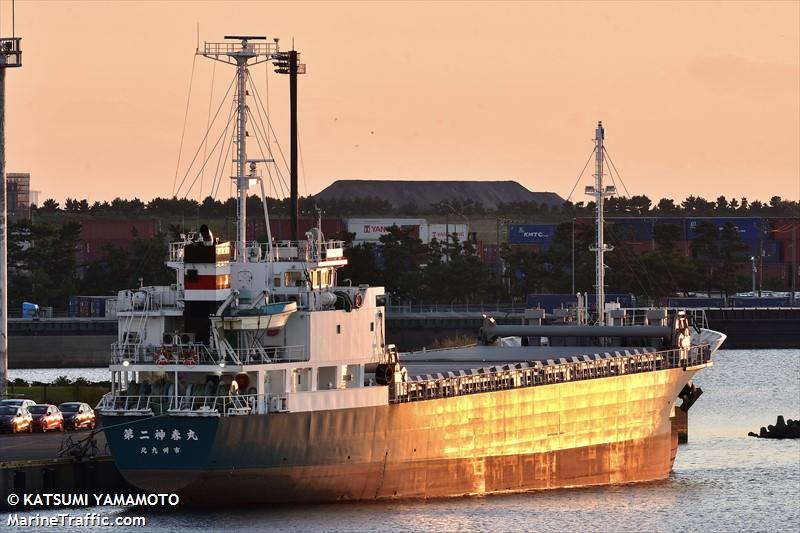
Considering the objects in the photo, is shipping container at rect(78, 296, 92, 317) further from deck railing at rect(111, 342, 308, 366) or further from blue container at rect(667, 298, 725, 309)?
deck railing at rect(111, 342, 308, 366)

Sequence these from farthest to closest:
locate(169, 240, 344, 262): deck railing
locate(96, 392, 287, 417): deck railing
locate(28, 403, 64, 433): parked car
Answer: locate(28, 403, 64, 433): parked car, locate(169, 240, 344, 262): deck railing, locate(96, 392, 287, 417): deck railing

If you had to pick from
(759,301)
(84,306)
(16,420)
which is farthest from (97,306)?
(16,420)

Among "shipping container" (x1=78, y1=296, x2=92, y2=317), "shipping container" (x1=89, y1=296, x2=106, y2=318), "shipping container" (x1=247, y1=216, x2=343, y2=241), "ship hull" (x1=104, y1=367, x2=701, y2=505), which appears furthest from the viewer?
"shipping container" (x1=247, y1=216, x2=343, y2=241)

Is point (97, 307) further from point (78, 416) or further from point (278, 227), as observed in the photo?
point (78, 416)

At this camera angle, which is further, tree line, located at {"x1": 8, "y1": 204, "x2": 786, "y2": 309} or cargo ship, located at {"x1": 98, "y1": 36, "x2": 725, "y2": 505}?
tree line, located at {"x1": 8, "y1": 204, "x2": 786, "y2": 309}

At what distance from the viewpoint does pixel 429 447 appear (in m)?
63.0

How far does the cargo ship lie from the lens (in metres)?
56.9

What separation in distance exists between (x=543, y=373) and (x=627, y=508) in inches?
276

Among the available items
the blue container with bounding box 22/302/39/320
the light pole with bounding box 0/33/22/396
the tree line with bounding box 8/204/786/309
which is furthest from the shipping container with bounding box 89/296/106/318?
the light pole with bounding box 0/33/22/396

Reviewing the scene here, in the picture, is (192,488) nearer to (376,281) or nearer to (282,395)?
(282,395)

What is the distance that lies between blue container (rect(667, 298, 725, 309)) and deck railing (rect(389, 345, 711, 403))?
10154 centimetres

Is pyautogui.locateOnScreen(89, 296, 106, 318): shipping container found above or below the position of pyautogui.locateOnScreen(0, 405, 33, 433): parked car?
above

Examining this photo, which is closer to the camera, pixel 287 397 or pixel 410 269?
pixel 287 397

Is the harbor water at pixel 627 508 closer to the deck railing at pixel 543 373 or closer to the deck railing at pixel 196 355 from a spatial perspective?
the deck railing at pixel 543 373
